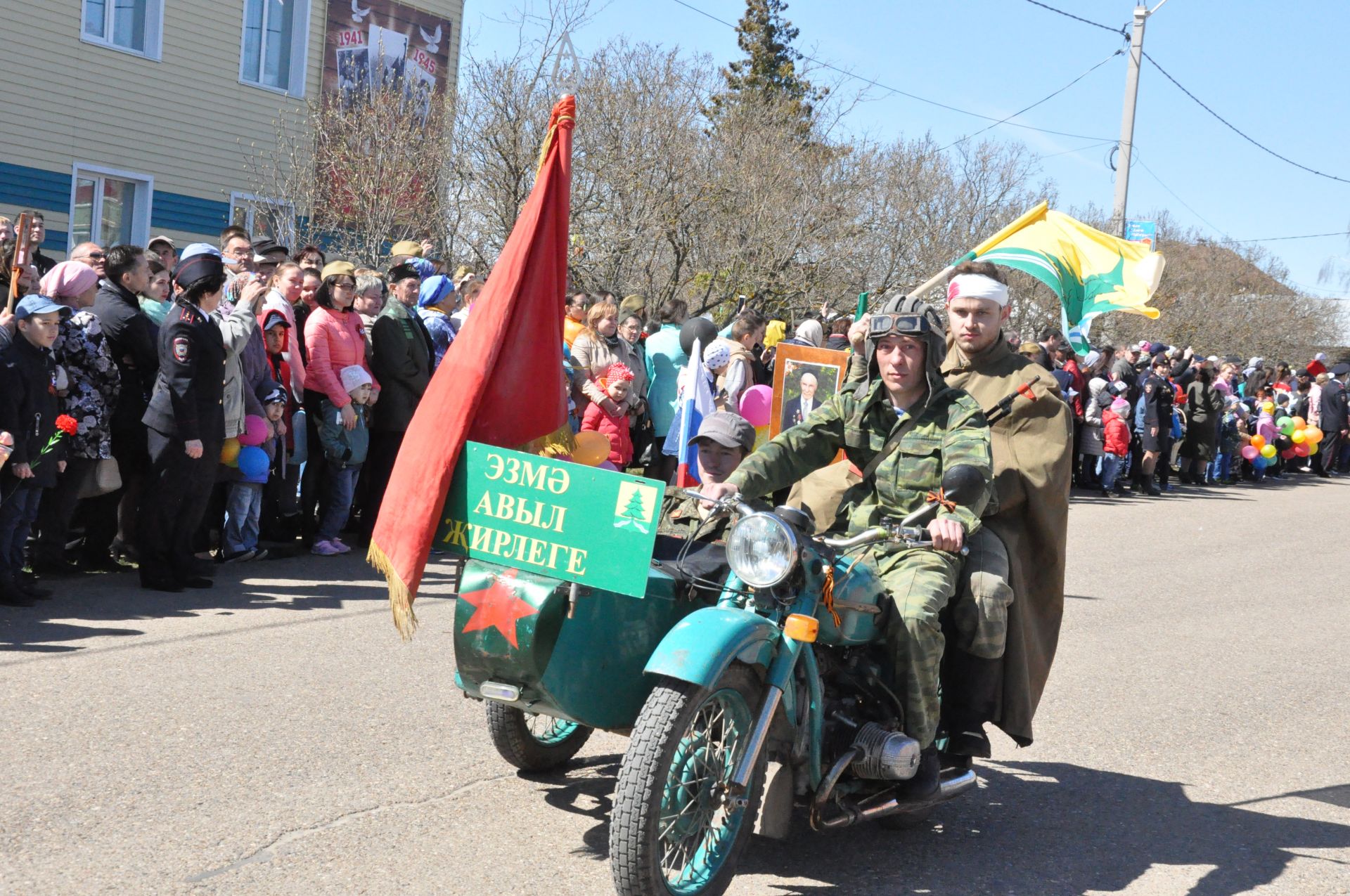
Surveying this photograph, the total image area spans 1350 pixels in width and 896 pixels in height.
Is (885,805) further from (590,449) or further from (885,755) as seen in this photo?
(590,449)

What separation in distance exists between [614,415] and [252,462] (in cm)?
323

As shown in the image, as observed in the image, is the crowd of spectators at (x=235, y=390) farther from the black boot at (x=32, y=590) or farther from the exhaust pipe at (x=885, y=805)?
the exhaust pipe at (x=885, y=805)

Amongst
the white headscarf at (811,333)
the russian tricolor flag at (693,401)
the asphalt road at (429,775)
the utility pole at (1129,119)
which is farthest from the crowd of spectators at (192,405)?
the utility pole at (1129,119)

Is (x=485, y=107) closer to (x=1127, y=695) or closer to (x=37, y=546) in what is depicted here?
(x=37, y=546)

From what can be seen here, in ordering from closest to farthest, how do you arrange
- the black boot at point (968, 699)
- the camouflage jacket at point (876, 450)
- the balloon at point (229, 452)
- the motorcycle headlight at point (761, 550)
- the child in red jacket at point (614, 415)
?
the motorcycle headlight at point (761, 550)
the camouflage jacket at point (876, 450)
the black boot at point (968, 699)
the balloon at point (229, 452)
the child in red jacket at point (614, 415)

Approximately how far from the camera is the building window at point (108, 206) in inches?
745

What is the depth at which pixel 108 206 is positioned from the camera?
1941 centimetres

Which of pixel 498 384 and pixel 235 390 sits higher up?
pixel 498 384

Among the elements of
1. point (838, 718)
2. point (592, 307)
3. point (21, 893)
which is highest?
point (592, 307)

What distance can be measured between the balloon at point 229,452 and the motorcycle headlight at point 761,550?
18.5 ft

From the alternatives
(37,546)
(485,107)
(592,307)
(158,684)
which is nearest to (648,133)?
(485,107)

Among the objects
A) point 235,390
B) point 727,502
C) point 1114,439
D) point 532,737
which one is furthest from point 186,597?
point 1114,439

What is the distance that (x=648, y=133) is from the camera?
18.8 meters

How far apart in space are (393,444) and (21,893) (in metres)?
6.53
